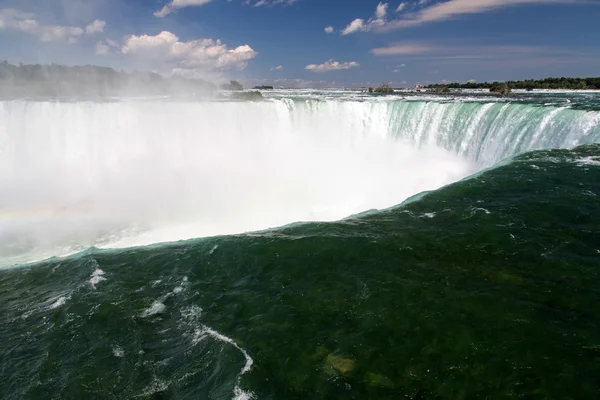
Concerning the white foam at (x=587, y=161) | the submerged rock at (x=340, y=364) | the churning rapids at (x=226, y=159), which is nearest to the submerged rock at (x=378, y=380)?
the submerged rock at (x=340, y=364)

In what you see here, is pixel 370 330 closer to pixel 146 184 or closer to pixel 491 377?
pixel 491 377

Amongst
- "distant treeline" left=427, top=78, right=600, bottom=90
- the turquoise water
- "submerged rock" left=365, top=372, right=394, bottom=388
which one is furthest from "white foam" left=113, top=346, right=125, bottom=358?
"distant treeline" left=427, top=78, right=600, bottom=90

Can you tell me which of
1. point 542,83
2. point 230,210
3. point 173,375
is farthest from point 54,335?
point 542,83

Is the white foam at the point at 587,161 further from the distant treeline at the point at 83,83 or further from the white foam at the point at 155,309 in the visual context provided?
the distant treeline at the point at 83,83

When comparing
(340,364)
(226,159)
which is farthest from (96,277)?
(226,159)

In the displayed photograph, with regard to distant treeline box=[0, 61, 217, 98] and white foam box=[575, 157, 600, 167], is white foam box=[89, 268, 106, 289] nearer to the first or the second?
white foam box=[575, 157, 600, 167]

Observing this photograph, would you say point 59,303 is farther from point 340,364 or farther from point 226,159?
point 226,159
